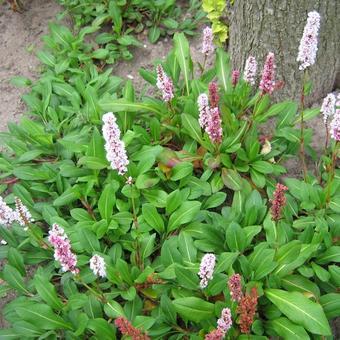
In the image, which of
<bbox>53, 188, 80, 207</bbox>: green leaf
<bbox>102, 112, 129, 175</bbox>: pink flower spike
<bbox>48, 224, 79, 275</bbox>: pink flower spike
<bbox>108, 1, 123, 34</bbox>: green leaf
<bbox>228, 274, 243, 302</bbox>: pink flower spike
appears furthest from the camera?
<bbox>108, 1, 123, 34</bbox>: green leaf

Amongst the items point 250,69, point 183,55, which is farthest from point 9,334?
point 183,55

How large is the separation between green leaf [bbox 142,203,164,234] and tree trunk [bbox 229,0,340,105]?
1547 millimetres

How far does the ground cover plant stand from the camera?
3.08m

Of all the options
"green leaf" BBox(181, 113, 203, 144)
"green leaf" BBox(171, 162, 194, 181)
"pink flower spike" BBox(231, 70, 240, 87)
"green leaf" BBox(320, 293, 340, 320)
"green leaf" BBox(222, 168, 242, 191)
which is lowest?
"green leaf" BBox(320, 293, 340, 320)

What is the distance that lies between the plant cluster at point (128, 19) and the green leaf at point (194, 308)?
270 cm

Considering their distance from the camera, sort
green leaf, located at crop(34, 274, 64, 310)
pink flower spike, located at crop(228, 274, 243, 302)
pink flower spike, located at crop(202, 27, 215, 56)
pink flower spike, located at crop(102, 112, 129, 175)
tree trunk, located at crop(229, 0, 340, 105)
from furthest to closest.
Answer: pink flower spike, located at crop(202, 27, 215, 56), tree trunk, located at crop(229, 0, 340, 105), green leaf, located at crop(34, 274, 64, 310), pink flower spike, located at crop(102, 112, 129, 175), pink flower spike, located at crop(228, 274, 243, 302)

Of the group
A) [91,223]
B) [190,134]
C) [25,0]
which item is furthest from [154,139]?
[25,0]

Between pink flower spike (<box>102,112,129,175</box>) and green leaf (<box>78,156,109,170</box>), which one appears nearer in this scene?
pink flower spike (<box>102,112,129,175</box>)

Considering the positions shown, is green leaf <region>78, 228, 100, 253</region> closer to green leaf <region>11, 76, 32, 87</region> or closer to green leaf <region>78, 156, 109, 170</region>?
green leaf <region>78, 156, 109, 170</region>

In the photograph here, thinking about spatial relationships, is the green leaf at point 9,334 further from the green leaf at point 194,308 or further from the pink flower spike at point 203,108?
the pink flower spike at point 203,108

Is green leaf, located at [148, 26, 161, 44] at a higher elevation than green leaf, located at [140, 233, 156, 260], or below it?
higher

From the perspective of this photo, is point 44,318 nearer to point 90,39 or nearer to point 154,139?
point 154,139

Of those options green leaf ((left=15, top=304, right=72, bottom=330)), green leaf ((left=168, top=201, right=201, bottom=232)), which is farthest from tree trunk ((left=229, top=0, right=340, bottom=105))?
green leaf ((left=15, top=304, right=72, bottom=330))

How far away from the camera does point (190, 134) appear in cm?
388
